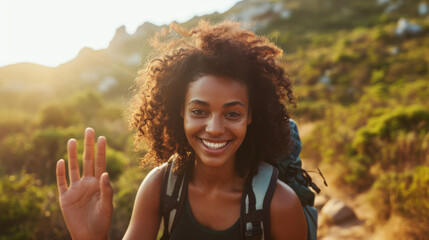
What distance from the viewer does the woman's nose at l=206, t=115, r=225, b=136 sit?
160 cm

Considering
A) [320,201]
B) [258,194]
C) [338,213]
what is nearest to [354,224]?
Answer: [338,213]

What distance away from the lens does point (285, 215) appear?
1616mm

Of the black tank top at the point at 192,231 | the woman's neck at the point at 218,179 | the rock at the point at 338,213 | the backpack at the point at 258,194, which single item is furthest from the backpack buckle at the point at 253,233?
the rock at the point at 338,213

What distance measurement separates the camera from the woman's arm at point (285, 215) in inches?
63.1

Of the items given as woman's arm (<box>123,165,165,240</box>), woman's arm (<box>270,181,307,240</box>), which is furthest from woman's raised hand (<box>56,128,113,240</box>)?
woman's arm (<box>270,181,307,240</box>)

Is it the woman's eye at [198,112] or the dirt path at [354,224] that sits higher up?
the woman's eye at [198,112]

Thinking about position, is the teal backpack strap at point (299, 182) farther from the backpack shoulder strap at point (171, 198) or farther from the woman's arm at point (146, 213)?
the woman's arm at point (146, 213)

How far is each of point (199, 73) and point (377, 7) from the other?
5023 centimetres

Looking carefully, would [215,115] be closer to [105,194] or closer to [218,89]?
[218,89]

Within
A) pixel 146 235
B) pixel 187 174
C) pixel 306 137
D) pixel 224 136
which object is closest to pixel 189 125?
pixel 224 136

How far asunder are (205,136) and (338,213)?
157 inches

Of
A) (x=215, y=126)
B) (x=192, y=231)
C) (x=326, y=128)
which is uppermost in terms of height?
(x=215, y=126)

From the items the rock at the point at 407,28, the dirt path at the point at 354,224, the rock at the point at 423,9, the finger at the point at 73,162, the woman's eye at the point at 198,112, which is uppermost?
the rock at the point at 423,9

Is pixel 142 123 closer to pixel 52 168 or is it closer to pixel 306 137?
pixel 52 168
